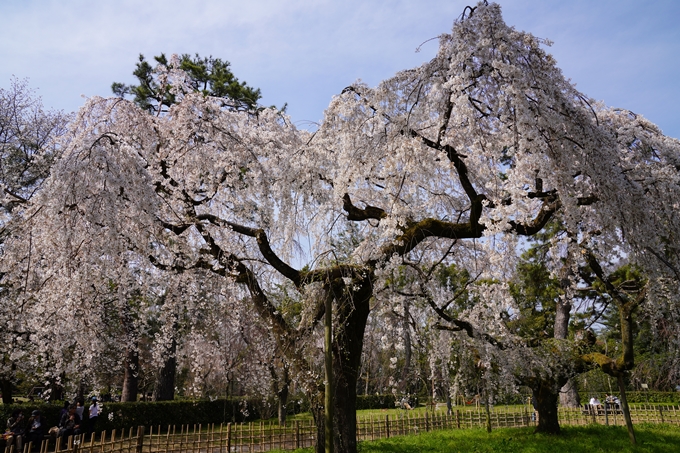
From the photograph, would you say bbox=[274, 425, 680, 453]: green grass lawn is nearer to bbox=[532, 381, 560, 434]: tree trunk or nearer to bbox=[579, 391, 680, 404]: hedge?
bbox=[532, 381, 560, 434]: tree trunk

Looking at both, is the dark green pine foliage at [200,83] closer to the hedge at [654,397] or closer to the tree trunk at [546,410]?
the tree trunk at [546,410]

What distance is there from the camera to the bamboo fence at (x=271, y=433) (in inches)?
294

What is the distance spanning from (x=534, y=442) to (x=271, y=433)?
5959mm

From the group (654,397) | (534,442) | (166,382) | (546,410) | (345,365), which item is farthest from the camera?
(654,397)

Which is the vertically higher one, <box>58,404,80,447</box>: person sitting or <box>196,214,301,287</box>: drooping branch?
<box>196,214,301,287</box>: drooping branch

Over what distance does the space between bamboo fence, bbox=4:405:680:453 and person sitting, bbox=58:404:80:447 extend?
0.97ft

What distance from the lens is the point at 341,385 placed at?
22.1ft

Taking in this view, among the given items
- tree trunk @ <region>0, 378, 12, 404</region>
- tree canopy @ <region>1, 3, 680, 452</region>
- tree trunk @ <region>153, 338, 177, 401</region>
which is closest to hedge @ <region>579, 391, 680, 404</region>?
tree canopy @ <region>1, 3, 680, 452</region>

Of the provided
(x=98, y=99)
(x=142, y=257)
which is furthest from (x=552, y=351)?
(x=98, y=99)

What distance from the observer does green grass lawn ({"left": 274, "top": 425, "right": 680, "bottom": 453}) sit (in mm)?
9344

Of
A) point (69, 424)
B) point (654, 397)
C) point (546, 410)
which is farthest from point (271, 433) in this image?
point (654, 397)

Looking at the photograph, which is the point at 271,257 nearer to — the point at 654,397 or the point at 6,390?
the point at 6,390

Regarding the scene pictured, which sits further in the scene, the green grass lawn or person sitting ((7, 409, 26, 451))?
the green grass lawn

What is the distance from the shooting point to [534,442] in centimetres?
998
